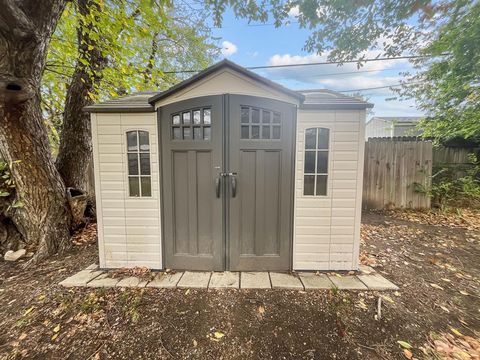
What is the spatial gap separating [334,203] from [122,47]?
5025 mm

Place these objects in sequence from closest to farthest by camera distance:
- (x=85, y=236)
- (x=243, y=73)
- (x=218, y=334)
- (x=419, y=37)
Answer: (x=218, y=334)
(x=243, y=73)
(x=85, y=236)
(x=419, y=37)

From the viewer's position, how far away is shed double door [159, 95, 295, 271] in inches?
99.2

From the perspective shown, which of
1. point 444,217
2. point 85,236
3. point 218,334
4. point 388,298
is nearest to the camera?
point 218,334

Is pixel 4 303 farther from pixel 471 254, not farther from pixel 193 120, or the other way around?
pixel 471 254

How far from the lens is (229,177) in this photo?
→ 259 centimetres

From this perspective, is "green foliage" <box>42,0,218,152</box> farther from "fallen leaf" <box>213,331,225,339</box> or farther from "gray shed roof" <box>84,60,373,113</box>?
"fallen leaf" <box>213,331,225,339</box>

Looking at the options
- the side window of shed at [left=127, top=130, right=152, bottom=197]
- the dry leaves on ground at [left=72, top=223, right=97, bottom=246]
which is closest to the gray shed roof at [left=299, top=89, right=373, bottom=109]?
the side window of shed at [left=127, top=130, right=152, bottom=197]

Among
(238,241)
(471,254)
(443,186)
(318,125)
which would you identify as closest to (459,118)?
(443,186)

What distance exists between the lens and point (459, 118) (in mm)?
5133

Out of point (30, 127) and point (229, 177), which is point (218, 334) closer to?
point (229, 177)

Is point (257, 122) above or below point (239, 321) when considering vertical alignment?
above

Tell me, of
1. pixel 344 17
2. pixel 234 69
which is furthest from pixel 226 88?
Answer: pixel 344 17

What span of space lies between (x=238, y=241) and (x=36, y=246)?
10.4ft

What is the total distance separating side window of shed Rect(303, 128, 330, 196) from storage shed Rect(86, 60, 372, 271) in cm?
1
